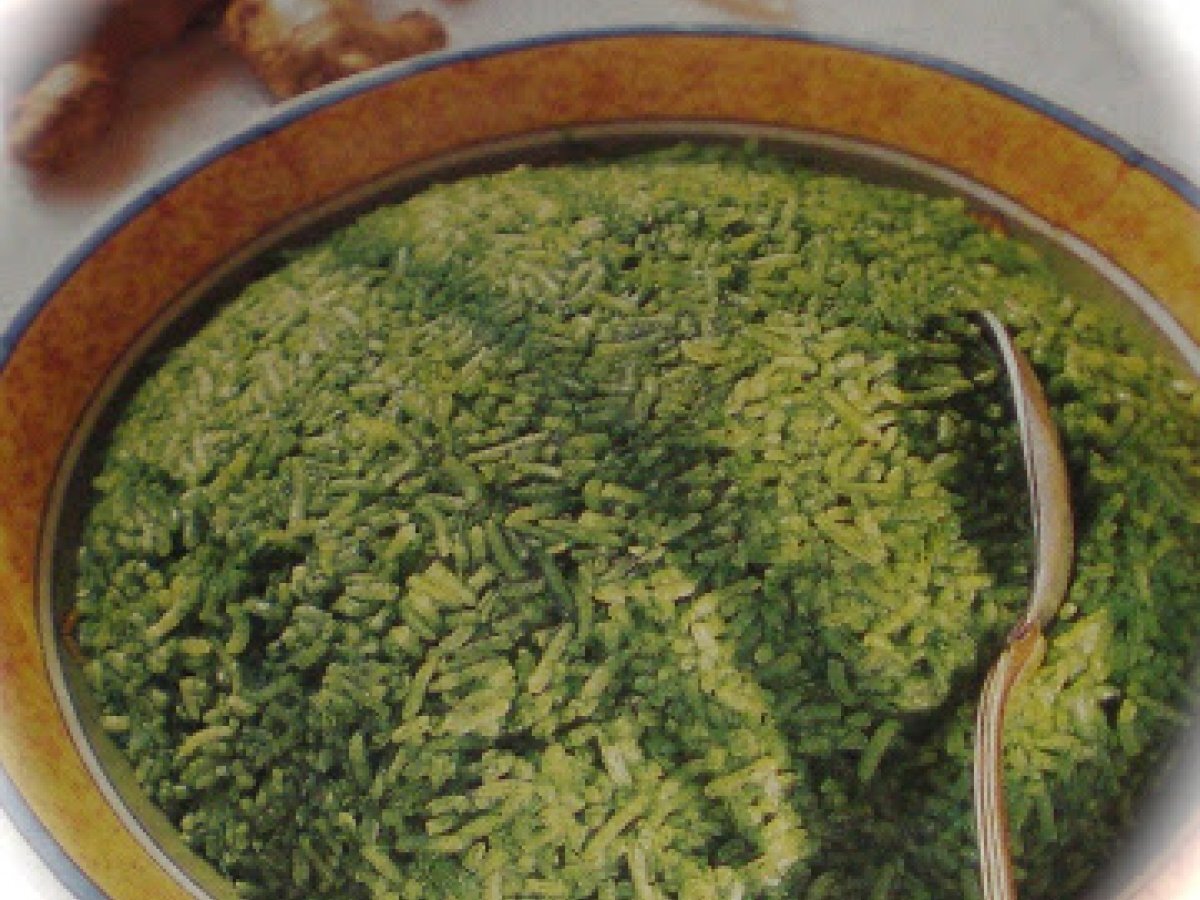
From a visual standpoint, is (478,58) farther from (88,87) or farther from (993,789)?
(993,789)

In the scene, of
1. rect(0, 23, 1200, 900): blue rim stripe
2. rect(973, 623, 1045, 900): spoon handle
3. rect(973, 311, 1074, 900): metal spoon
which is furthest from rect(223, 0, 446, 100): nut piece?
rect(973, 623, 1045, 900): spoon handle

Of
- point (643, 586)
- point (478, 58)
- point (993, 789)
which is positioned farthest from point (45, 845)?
point (478, 58)

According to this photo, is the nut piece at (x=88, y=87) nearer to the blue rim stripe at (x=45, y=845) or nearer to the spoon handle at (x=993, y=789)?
the blue rim stripe at (x=45, y=845)

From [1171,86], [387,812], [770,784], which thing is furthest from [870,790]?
[1171,86]

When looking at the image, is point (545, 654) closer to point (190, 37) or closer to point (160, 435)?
point (160, 435)

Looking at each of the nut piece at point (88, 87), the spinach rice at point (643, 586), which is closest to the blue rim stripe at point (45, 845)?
the spinach rice at point (643, 586)

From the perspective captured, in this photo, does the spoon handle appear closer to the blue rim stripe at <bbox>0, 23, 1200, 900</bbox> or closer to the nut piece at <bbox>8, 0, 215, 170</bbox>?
the blue rim stripe at <bbox>0, 23, 1200, 900</bbox>

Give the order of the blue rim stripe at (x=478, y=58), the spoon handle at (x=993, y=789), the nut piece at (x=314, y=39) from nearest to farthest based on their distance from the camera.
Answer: the spoon handle at (x=993, y=789) < the blue rim stripe at (x=478, y=58) < the nut piece at (x=314, y=39)

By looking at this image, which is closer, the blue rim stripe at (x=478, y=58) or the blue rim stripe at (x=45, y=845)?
the blue rim stripe at (x=45, y=845)

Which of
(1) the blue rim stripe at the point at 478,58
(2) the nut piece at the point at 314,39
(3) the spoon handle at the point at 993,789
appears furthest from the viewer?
(2) the nut piece at the point at 314,39
